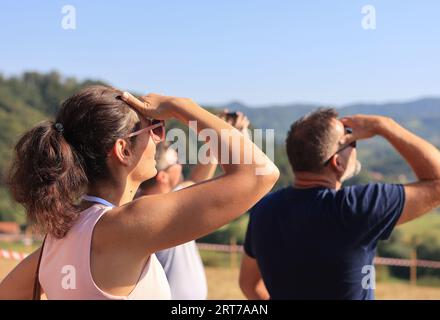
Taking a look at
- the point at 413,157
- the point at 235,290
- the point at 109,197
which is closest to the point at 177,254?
the point at 413,157

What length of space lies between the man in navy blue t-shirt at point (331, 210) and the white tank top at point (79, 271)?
997 mm

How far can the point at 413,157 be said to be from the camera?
8.96ft

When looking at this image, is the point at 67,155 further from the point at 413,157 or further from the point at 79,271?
the point at 413,157

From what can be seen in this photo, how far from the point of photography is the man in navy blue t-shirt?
262 centimetres

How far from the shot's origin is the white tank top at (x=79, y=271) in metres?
1.75

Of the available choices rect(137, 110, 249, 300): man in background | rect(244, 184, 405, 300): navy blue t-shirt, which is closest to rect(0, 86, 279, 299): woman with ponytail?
rect(244, 184, 405, 300): navy blue t-shirt

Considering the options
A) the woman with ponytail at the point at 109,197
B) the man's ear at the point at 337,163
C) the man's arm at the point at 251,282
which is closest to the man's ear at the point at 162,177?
the man's arm at the point at 251,282

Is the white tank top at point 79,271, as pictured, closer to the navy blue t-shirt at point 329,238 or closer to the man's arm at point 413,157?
the navy blue t-shirt at point 329,238

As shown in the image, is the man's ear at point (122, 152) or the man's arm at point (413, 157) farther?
the man's arm at point (413, 157)

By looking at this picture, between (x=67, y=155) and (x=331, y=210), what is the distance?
1.29 m

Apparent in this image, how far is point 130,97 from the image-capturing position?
194 cm

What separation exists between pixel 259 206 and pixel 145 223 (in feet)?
4.58
